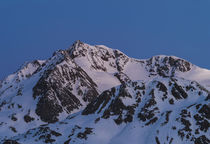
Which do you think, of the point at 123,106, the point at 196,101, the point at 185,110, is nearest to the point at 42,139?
the point at 123,106

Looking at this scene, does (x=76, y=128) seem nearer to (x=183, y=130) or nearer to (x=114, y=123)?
(x=114, y=123)

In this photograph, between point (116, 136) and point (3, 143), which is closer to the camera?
point (3, 143)

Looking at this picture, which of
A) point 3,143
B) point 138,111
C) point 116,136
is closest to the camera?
point 3,143

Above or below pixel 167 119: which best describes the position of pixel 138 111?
above

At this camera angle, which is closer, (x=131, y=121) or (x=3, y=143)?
(x=3, y=143)

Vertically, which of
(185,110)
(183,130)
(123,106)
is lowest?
(183,130)

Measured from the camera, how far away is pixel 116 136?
579ft

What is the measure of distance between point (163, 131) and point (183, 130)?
978 cm

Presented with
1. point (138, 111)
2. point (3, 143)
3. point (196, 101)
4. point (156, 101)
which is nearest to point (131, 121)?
point (138, 111)

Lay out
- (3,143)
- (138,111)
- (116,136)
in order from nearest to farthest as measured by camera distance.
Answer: (3,143) → (116,136) → (138,111)

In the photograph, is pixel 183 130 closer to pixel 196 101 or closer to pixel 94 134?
pixel 196 101

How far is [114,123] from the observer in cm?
18625

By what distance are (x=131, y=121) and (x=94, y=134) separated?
23.1 metres

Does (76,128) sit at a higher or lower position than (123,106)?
lower
